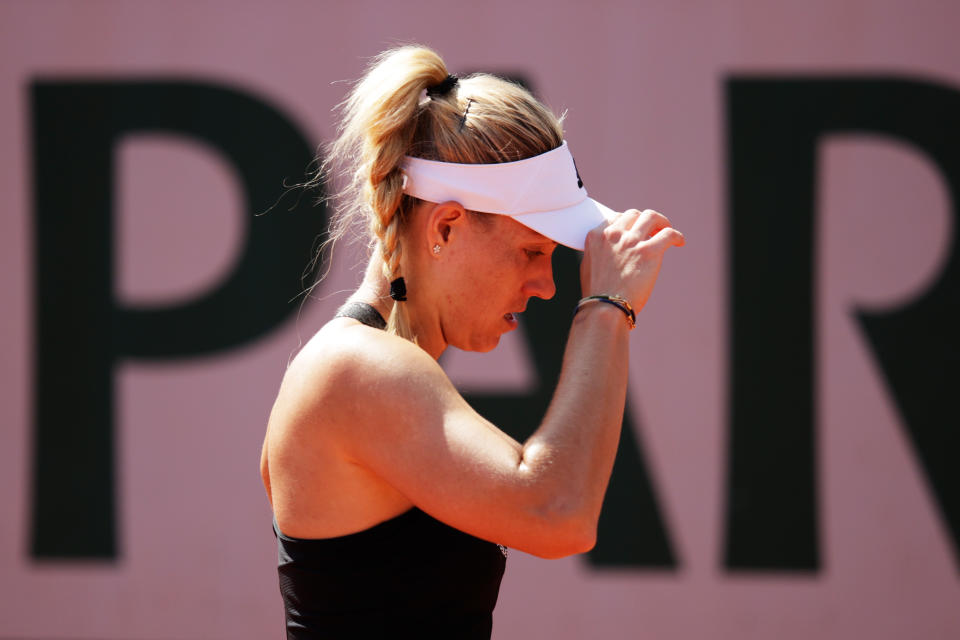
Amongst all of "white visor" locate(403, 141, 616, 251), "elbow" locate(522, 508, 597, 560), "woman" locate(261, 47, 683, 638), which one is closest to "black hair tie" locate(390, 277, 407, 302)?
"woman" locate(261, 47, 683, 638)

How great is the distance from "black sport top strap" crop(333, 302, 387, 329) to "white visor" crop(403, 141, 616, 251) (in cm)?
18

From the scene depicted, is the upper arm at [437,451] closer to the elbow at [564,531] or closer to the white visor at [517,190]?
the elbow at [564,531]

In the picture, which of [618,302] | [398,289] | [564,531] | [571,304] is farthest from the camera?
[571,304]

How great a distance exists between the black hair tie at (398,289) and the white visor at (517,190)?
0.42 ft

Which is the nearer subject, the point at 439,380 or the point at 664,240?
the point at 439,380

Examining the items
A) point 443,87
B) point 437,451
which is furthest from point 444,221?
point 437,451

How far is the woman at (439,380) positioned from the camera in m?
1.20

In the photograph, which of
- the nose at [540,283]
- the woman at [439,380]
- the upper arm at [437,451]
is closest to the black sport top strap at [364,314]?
the woman at [439,380]

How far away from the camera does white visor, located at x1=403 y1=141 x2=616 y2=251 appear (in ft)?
4.53

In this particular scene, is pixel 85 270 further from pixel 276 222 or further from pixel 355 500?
pixel 355 500

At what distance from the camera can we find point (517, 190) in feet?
4.54

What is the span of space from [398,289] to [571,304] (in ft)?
7.45

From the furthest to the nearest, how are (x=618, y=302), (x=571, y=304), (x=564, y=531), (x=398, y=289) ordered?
(x=571, y=304), (x=398, y=289), (x=618, y=302), (x=564, y=531)

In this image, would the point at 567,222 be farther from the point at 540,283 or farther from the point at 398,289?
the point at 398,289
